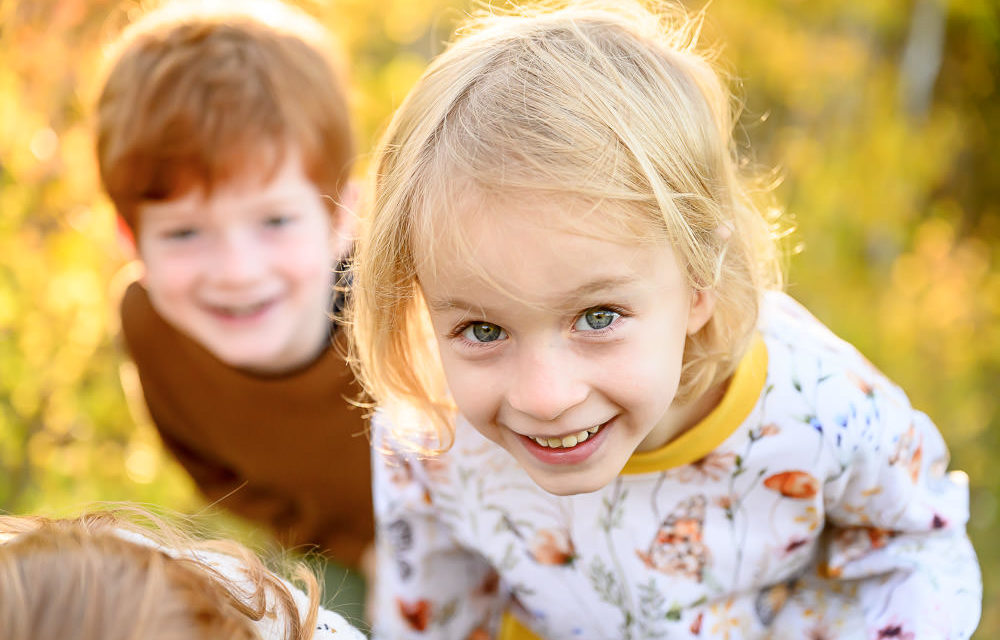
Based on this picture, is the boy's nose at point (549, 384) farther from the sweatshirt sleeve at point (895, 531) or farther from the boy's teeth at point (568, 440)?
the sweatshirt sleeve at point (895, 531)

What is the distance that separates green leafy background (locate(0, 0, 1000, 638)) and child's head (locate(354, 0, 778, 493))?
897 mm

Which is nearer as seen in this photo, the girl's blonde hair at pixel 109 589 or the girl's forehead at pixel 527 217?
the girl's blonde hair at pixel 109 589

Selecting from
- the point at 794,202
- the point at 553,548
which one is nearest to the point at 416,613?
the point at 553,548

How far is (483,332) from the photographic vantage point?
154 cm

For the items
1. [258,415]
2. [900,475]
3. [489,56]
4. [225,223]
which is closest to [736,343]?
[900,475]

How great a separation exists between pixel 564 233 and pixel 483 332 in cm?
21

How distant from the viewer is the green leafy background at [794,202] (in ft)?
9.49

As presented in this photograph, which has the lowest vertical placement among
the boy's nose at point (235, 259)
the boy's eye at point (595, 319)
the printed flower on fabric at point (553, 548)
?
the printed flower on fabric at point (553, 548)

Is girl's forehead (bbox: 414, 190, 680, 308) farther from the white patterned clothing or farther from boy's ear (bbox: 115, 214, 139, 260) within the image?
boy's ear (bbox: 115, 214, 139, 260)

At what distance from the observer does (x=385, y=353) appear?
1807 mm

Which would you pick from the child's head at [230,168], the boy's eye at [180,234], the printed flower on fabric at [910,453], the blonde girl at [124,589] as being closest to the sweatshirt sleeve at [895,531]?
the printed flower on fabric at [910,453]

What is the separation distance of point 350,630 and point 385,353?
1.41 feet

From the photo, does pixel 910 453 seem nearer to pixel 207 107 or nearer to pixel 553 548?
pixel 553 548

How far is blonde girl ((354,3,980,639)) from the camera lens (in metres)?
1.46
